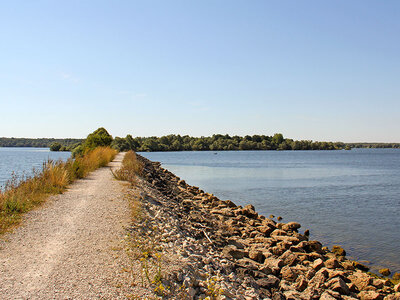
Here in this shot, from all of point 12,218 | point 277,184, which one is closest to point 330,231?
point 12,218

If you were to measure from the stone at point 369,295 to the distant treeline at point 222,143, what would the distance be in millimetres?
143799

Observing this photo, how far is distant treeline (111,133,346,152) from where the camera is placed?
159113 mm

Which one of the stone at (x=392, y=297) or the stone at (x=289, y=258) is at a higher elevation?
the stone at (x=289, y=258)

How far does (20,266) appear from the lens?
5.91 metres

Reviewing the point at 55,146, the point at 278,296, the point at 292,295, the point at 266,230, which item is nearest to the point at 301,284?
the point at 292,295

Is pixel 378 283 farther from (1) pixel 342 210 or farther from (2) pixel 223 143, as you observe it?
(2) pixel 223 143

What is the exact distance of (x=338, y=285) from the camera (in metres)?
8.02

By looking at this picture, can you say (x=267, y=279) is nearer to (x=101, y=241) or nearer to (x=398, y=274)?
(x=101, y=241)

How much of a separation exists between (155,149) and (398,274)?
149125 mm

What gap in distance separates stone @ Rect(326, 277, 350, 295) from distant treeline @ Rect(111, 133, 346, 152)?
471 ft

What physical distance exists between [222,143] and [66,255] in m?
168

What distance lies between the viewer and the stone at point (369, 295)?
25.7ft

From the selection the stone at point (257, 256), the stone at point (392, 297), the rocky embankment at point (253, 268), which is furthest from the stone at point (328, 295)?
the stone at point (257, 256)

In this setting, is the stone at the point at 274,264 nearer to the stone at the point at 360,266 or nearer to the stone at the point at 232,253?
the stone at the point at 232,253
